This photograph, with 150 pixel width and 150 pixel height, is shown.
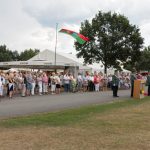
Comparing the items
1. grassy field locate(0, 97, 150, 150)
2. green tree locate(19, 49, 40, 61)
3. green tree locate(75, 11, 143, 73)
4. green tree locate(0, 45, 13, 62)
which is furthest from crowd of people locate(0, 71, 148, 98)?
green tree locate(19, 49, 40, 61)

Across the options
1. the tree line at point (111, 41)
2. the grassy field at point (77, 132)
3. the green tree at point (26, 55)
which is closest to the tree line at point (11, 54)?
the green tree at point (26, 55)

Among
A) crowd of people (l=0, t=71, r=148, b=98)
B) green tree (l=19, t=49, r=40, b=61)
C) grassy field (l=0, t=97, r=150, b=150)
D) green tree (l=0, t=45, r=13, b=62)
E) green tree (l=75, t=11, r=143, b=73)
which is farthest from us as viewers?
green tree (l=19, t=49, r=40, b=61)

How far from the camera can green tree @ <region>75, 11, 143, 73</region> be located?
5988 cm

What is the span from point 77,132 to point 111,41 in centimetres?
4943

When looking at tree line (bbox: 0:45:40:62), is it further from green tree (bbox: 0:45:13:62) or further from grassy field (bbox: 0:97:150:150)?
grassy field (bbox: 0:97:150:150)

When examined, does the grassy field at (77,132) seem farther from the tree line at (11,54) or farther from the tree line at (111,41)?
the tree line at (11,54)

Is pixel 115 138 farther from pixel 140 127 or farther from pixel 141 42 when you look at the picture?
pixel 141 42

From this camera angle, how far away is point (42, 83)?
2647 centimetres

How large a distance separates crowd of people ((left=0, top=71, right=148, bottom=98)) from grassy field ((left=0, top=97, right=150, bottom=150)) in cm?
970

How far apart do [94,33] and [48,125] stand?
49.7 metres

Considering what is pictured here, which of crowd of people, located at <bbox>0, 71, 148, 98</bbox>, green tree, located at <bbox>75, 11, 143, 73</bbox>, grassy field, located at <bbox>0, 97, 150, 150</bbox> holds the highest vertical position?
green tree, located at <bbox>75, 11, 143, 73</bbox>

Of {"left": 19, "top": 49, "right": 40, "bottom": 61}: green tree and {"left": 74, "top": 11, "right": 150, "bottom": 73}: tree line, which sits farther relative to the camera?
{"left": 19, "top": 49, "right": 40, "bottom": 61}: green tree

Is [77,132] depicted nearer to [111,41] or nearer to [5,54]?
[111,41]

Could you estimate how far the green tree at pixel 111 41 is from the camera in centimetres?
5988
